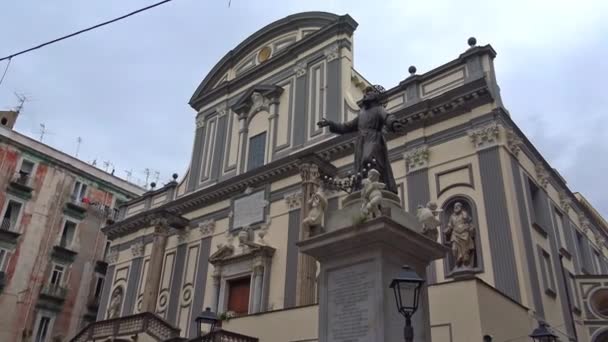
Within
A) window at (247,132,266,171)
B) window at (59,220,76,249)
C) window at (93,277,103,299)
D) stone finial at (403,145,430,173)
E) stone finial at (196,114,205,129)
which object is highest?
stone finial at (196,114,205,129)

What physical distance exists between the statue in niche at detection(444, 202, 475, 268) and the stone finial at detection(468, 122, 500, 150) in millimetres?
2243

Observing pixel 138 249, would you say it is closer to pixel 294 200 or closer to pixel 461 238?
pixel 294 200

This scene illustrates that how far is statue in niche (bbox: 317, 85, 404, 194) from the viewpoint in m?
8.23

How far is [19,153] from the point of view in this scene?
31.1 metres

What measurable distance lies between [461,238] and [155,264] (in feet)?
46.9

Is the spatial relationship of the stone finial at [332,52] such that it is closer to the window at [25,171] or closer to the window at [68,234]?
the window at [25,171]

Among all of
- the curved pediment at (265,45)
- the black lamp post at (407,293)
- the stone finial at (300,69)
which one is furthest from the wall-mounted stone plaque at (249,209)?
the black lamp post at (407,293)

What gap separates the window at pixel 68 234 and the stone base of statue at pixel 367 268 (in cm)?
2864

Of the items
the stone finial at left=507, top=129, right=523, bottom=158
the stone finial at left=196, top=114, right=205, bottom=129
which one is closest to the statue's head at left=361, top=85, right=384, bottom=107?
the stone finial at left=507, top=129, right=523, bottom=158

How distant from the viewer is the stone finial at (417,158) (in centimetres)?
1719

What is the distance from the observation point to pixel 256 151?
2391cm

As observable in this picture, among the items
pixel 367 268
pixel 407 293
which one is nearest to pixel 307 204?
pixel 367 268

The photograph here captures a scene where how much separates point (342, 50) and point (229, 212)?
8391mm

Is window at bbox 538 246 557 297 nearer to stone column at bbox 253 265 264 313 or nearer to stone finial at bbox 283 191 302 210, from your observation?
stone finial at bbox 283 191 302 210
